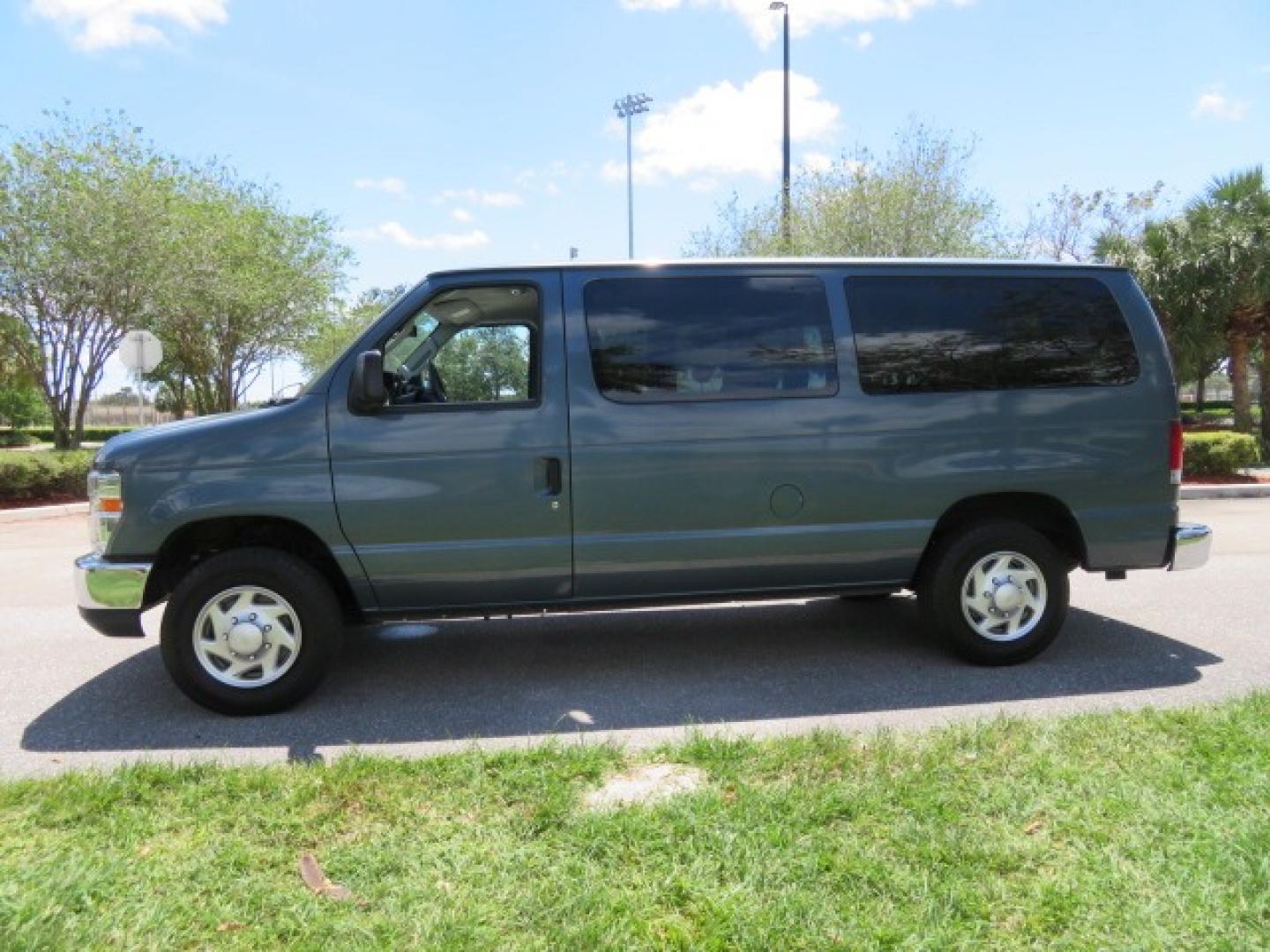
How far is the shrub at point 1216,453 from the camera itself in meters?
15.7

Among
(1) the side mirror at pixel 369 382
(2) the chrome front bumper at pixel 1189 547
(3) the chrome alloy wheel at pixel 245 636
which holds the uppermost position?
(1) the side mirror at pixel 369 382

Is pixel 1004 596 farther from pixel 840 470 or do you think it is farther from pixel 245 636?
pixel 245 636

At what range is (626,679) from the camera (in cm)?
512

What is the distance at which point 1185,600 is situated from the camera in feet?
22.3

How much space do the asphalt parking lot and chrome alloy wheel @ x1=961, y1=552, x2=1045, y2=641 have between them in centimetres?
23

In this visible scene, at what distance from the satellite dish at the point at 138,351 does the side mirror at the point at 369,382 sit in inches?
589

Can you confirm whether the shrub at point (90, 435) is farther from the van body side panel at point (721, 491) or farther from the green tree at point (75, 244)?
the van body side panel at point (721, 491)

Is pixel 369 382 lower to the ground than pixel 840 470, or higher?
higher

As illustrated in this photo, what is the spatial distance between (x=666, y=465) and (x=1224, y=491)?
13.2 meters

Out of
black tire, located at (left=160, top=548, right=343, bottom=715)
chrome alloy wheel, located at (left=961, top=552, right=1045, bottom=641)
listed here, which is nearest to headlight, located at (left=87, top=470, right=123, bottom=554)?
black tire, located at (left=160, top=548, right=343, bottom=715)

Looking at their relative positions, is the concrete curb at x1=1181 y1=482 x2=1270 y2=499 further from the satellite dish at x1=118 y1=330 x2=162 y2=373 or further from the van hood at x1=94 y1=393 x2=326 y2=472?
the satellite dish at x1=118 y1=330 x2=162 y2=373

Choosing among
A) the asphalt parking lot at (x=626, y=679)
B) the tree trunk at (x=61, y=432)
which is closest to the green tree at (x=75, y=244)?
the tree trunk at (x=61, y=432)

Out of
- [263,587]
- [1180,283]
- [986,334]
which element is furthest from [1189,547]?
[1180,283]

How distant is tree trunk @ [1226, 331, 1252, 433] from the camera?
20.9 m
